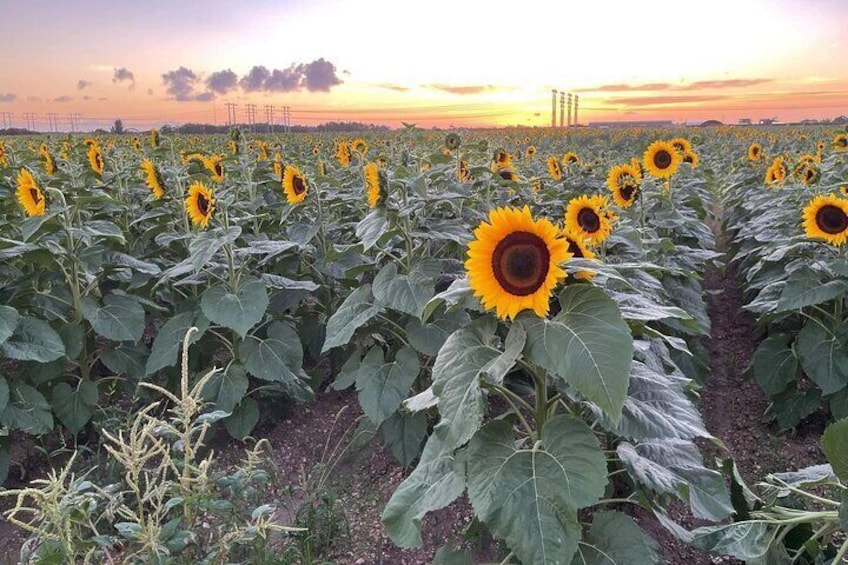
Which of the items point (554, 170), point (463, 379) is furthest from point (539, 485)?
point (554, 170)

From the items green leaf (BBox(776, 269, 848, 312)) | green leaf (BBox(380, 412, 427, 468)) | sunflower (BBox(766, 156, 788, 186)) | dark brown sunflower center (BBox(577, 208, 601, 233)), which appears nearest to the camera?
green leaf (BBox(380, 412, 427, 468))

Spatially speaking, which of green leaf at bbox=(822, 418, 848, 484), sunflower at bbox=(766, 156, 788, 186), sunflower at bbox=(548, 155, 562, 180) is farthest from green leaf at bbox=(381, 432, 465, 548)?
sunflower at bbox=(766, 156, 788, 186)

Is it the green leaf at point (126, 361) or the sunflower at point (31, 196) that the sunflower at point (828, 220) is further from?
the sunflower at point (31, 196)

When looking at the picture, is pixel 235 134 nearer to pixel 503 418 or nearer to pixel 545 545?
pixel 503 418

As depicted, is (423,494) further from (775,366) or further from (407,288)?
(775,366)

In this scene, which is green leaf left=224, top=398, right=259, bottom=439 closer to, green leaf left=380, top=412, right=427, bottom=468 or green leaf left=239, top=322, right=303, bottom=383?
green leaf left=239, top=322, right=303, bottom=383

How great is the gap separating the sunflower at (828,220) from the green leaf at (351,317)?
2.54 m

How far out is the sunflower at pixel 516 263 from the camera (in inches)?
68.2

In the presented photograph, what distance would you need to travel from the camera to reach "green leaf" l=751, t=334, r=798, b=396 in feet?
12.7

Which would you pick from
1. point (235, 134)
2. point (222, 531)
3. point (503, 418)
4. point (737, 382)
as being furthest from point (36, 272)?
point (737, 382)

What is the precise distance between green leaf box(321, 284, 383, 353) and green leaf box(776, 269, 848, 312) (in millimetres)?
2245

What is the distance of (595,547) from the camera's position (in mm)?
1912

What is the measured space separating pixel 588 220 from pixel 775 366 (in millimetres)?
1559

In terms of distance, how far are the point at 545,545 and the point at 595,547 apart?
1.20 feet
